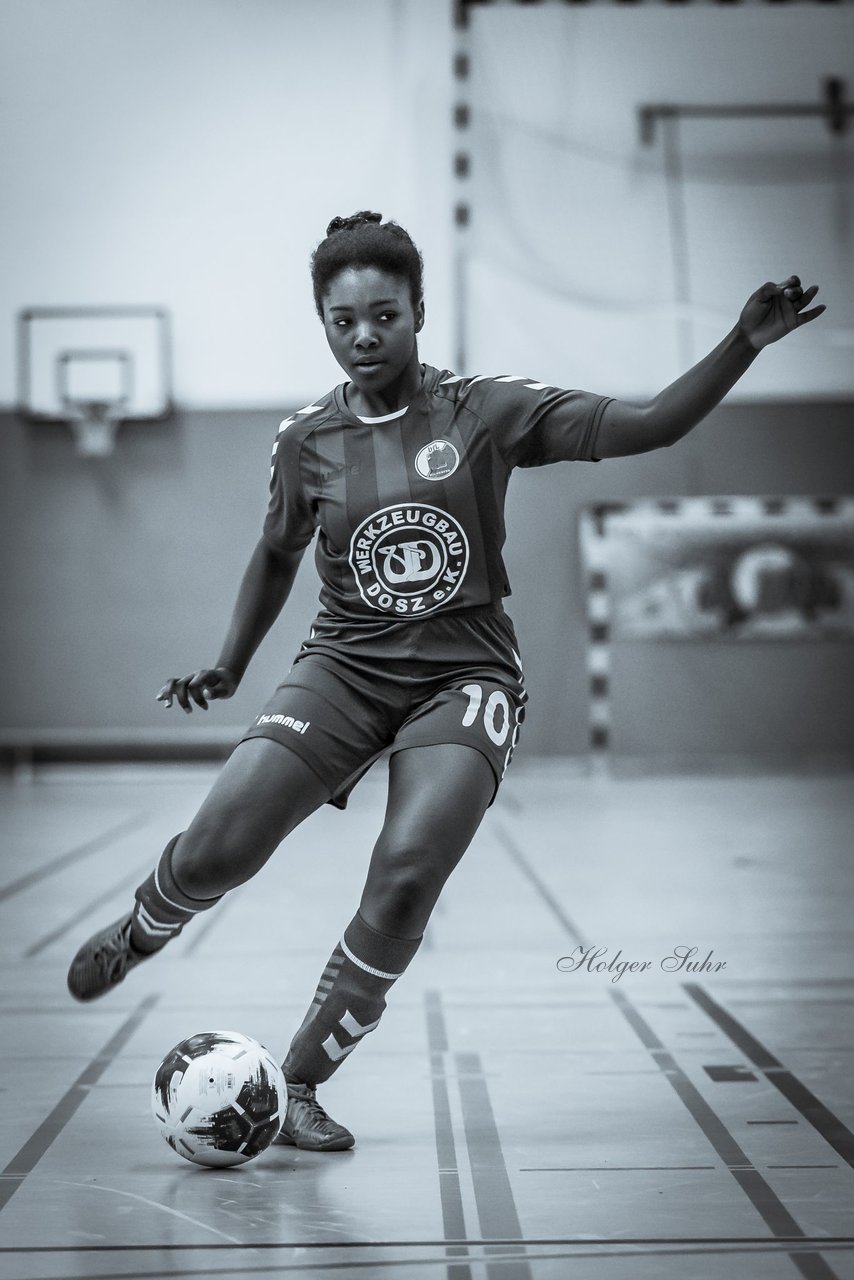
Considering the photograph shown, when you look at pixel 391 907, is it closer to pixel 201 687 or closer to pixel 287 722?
pixel 287 722

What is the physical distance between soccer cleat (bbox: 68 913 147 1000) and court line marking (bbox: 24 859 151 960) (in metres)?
2.05

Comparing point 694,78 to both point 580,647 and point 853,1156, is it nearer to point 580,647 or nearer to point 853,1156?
point 580,647

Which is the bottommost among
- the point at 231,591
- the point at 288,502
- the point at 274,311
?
the point at 288,502

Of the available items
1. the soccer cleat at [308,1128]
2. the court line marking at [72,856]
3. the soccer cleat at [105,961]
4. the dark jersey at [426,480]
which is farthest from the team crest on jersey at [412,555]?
the court line marking at [72,856]

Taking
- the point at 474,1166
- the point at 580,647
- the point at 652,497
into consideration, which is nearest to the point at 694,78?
the point at 652,497

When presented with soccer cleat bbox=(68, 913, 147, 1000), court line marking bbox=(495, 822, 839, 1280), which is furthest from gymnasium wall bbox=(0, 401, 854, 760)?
soccer cleat bbox=(68, 913, 147, 1000)

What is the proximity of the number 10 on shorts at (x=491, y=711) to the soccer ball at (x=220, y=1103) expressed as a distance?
734 mm

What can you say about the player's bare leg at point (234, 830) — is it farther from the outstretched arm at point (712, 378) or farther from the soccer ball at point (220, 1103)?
the outstretched arm at point (712, 378)

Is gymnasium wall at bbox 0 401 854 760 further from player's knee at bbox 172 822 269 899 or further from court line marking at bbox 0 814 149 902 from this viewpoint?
player's knee at bbox 172 822 269 899

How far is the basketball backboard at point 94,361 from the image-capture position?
488 inches

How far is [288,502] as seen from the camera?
319 centimetres

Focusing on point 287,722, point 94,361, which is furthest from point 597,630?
point 287,722

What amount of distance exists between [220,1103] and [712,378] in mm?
1581

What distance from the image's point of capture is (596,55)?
495 inches
